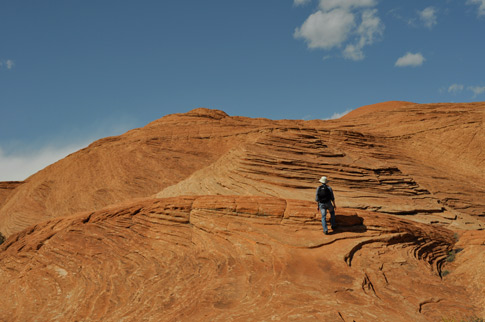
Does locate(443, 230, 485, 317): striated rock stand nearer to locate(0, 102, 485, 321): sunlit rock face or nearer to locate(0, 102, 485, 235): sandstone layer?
locate(0, 102, 485, 321): sunlit rock face

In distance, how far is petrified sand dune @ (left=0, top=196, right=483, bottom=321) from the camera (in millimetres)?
9344

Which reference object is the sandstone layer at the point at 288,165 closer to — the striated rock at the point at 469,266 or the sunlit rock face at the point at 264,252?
the sunlit rock face at the point at 264,252

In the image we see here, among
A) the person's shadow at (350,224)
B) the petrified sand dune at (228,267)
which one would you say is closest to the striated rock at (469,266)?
the petrified sand dune at (228,267)

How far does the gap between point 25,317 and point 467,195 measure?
2279 cm

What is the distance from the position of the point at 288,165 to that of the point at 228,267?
27.8 feet

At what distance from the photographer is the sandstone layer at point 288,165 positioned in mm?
18266

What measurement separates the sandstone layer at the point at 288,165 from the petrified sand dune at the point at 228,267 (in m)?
4.22

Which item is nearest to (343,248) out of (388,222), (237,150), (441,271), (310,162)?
(388,222)

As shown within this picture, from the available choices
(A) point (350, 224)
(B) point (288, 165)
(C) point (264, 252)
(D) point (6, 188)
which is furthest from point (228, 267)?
(D) point (6, 188)

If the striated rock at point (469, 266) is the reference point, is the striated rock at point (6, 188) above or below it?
above

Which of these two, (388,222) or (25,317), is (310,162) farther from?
(25,317)

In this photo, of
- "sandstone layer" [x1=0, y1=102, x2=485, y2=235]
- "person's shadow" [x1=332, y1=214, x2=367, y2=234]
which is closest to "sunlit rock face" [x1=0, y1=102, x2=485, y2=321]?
"person's shadow" [x1=332, y1=214, x2=367, y2=234]

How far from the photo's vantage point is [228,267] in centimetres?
1102

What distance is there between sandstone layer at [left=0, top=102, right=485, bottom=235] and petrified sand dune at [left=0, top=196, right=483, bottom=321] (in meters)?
4.22
